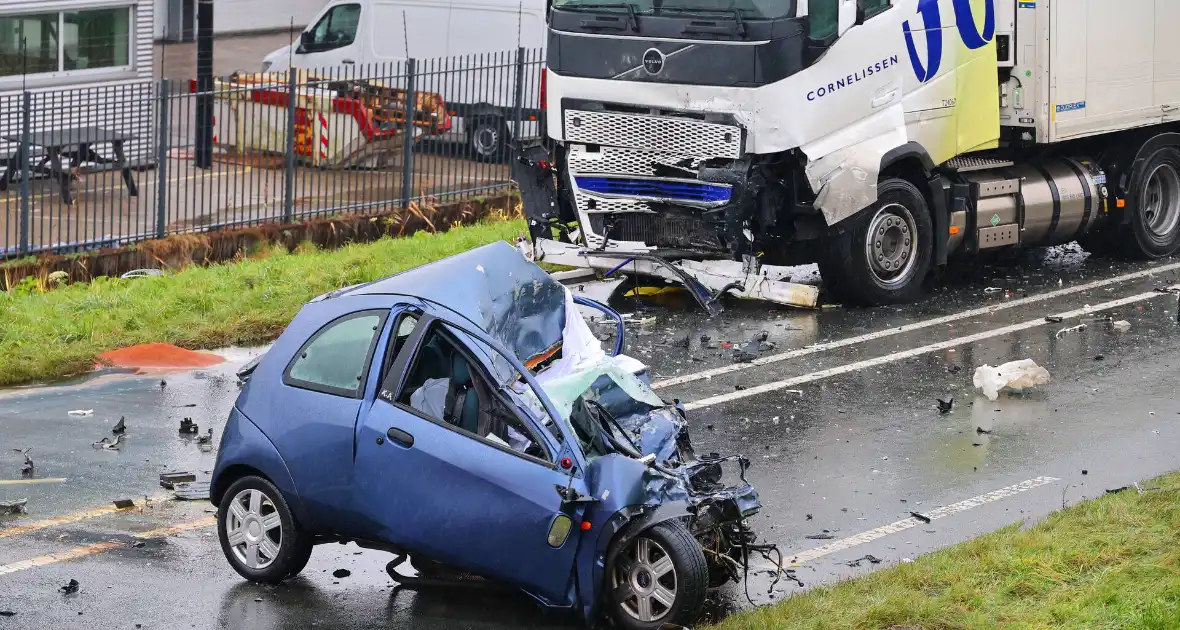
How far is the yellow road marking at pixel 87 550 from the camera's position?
314 inches

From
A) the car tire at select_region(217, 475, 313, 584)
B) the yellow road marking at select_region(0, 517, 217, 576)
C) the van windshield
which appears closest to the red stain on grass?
the yellow road marking at select_region(0, 517, 217, 576)

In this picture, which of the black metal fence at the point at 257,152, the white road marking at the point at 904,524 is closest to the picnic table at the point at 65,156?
the black metal fence at the point at 257,152

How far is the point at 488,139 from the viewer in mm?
18703

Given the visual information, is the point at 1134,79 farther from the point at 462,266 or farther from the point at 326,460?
the point at 326,460

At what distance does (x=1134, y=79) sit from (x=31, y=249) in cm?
1042

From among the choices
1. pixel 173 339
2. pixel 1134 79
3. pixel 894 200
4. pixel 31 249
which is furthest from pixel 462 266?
pixel 1134 79

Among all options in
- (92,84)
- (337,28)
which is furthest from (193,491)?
(337,28)

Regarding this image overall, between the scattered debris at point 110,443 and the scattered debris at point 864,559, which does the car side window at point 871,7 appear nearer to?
the scattered debris at point 864,559

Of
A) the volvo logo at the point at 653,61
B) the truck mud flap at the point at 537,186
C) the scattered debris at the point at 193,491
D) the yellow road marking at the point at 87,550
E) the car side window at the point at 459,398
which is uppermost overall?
the volvo logo at the point at 653,61

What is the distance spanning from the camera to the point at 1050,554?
773cm

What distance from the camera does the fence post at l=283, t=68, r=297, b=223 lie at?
55.2ft

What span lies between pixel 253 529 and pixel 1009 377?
5.79m

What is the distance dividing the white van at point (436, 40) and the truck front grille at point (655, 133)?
5.37 metres

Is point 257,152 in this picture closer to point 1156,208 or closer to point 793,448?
point 793,448
